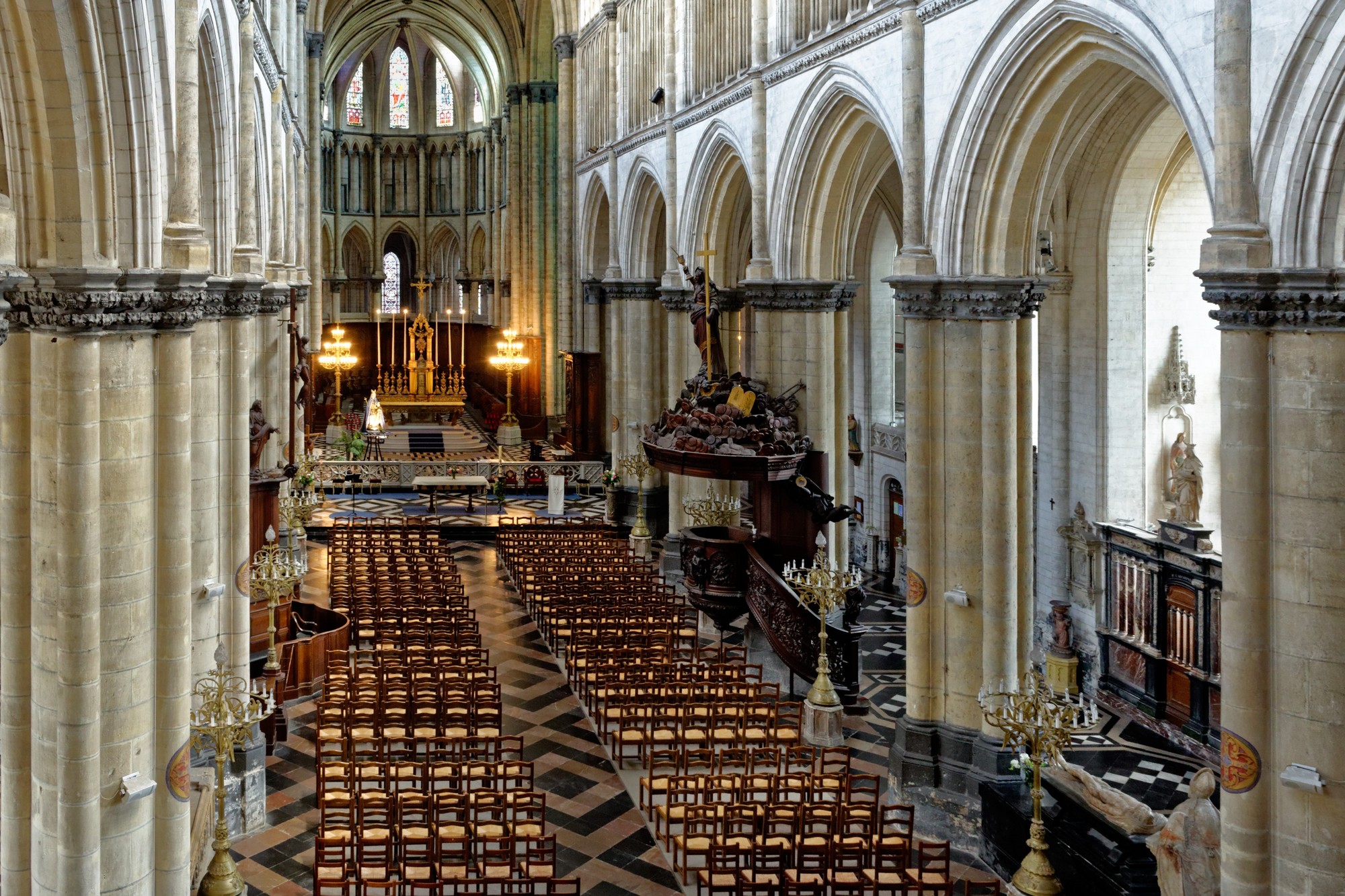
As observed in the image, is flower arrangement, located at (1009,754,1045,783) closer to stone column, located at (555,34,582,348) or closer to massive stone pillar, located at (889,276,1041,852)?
massive stone pillar, located at (889,276,1041,852)

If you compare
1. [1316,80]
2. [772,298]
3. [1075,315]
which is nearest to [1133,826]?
[1316,80]

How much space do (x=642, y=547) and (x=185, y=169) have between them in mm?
18348

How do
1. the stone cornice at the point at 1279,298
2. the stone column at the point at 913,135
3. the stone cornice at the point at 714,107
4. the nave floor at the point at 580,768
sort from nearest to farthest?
the stone cornice at the point at 1279,298
the nave floor at the point at 580,768
the stone column at the point at 913,135
the stone cornice at the point at 714,107

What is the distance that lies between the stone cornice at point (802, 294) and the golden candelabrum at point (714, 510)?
3.78 m

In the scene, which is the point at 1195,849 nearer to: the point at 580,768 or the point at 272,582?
the point at 580,768

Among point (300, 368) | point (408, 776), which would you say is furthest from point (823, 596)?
point (300, 368)

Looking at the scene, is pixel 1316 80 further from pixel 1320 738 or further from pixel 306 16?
→ pixel 306 16

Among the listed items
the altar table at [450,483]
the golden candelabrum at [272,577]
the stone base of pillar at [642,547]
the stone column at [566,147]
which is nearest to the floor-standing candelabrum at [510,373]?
the stone column at [566,147]

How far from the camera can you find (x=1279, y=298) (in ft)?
29.0

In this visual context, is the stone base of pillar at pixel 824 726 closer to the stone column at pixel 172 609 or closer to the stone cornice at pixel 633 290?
the stone column at pixel 172 609

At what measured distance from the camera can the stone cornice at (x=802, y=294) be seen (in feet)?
63.3

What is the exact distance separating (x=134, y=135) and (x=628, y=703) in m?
9.25

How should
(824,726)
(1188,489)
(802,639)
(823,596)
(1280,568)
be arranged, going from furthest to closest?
1. (802,639)
2. (1188,489)
3. (824,726)
4. (823,596)
5. (1280,568)

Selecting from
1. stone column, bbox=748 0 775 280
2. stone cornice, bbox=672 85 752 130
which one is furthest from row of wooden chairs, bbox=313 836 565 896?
stone cornice, bbox=672 85 752 130
